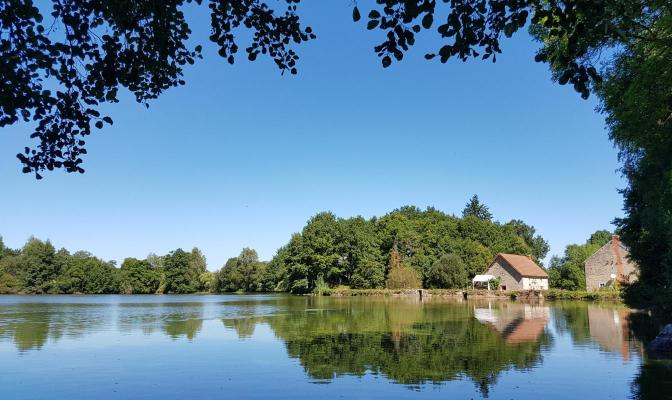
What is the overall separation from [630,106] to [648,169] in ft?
19.8

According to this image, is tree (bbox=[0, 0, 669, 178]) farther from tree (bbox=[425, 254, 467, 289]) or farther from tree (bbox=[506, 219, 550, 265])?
tree (bbox=[506, 219, 550, 265])

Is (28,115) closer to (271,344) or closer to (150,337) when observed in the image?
(271,344)

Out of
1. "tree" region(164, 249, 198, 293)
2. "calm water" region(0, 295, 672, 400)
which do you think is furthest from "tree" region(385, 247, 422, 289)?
"tree" region(164, 249, 198, 293)

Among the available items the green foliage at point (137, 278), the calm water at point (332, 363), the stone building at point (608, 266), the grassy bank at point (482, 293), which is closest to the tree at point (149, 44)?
the calm water at point (332, 363)

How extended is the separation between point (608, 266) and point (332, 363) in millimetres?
52397

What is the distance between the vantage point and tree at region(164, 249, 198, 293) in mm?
102606

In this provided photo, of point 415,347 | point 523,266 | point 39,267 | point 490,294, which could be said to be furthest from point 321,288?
point 415,347

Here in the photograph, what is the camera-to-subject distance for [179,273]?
103188 millimetres

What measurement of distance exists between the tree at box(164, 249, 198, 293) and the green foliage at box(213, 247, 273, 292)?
5458 millimetres

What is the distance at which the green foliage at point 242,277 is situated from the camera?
103625 mm

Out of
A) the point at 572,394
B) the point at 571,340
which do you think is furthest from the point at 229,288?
the point at 572,394

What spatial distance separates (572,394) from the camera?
33.1 ft

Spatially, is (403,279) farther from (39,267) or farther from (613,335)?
(39,267)

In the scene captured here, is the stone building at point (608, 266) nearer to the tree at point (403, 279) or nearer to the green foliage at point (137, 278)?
the tree at point (403, 279)
